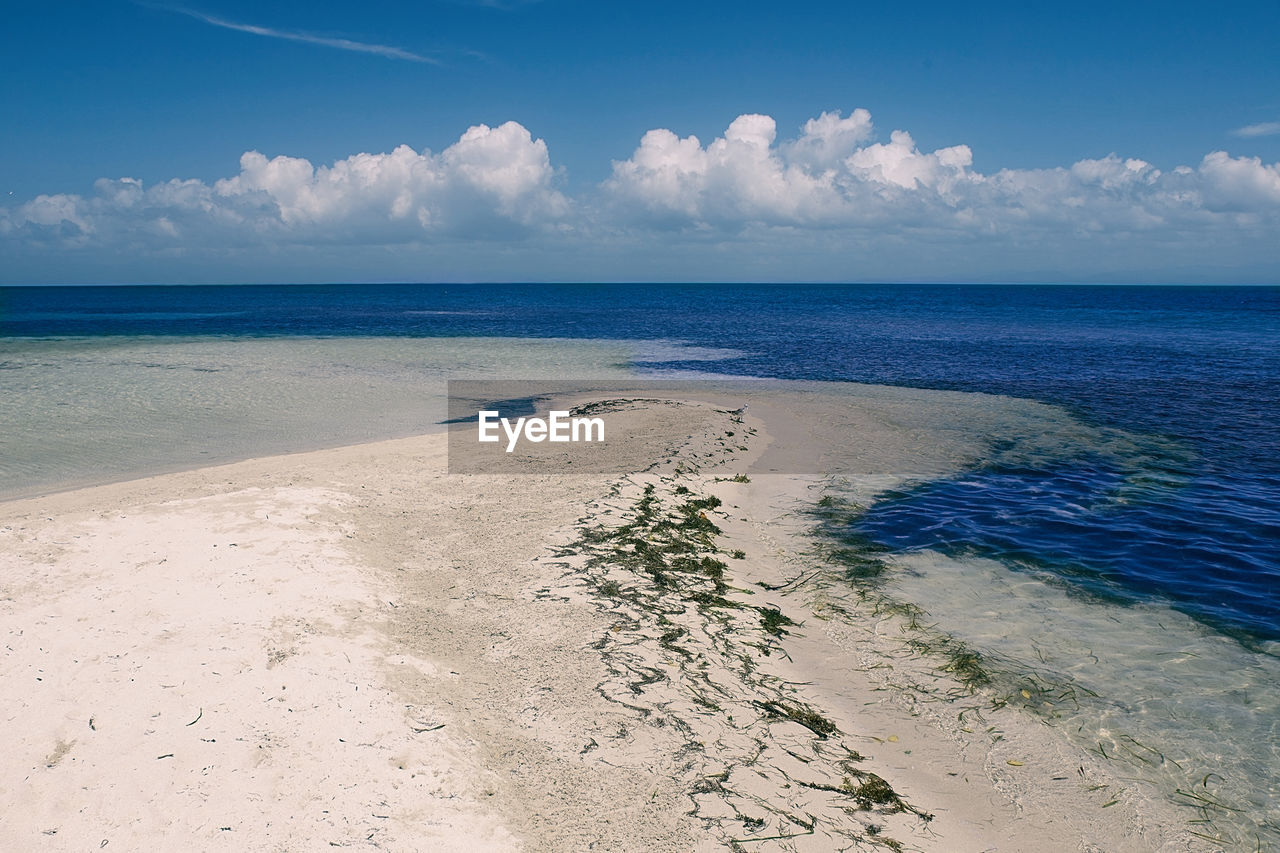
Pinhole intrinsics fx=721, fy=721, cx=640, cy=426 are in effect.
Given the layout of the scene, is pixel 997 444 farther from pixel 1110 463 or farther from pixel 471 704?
pixel 471 704

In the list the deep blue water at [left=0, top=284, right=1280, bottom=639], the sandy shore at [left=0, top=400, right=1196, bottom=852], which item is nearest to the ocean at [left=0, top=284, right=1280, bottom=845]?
the deep blue water at [left=0, top=284, right=1280, bottom=639]

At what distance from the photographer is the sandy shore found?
480 cm

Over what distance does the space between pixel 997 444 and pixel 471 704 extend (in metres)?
15.8

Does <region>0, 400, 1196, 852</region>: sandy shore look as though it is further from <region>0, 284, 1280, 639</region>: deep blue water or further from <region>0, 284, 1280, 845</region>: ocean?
<region>0, 284, 1280, 639</region>: deep blue water

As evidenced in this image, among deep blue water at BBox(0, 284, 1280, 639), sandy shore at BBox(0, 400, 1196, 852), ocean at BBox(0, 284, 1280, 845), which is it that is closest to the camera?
sandy shore at BBox(0, 400, 1196, 852)

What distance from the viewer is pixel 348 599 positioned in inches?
307

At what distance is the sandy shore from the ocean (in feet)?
6.02

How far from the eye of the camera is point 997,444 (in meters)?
18.0

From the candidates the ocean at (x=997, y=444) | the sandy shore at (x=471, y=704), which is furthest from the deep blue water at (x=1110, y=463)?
the sandy shore at (x=471, y=704)

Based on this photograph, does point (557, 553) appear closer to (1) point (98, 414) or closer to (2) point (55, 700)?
(2) point (55, 700)

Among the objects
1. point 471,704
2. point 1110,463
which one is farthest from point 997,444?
point 471,704

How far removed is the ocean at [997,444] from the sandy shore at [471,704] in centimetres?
183

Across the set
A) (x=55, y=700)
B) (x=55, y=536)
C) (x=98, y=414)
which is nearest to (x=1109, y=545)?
(x=55, y=700)

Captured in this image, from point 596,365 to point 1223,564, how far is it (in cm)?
2721
